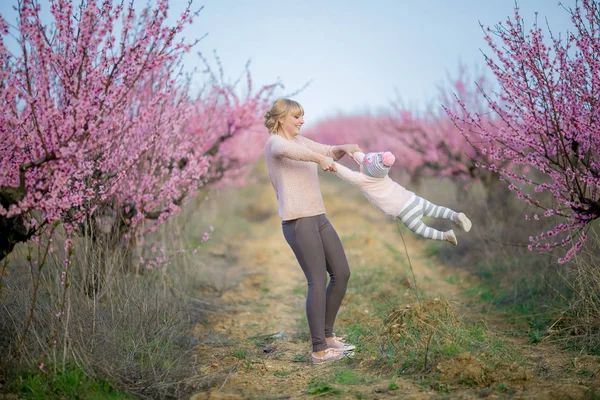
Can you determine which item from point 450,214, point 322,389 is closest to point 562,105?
point 450,214

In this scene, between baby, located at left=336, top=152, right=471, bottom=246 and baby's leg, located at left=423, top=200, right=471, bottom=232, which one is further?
baby, located at left=336, top=152, right=471, bottom=246

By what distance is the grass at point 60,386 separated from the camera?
3307 millimetres

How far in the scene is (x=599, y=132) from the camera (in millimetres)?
4254

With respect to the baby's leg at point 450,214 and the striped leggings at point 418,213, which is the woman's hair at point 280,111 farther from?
the baby's leg at point 450,214

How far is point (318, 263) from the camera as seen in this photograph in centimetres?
420

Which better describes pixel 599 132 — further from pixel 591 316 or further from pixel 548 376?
pixel 548 376

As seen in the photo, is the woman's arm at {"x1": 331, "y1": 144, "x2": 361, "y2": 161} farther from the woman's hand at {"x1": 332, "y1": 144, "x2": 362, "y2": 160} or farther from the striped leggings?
the striped leggings

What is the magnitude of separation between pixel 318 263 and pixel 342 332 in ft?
4.50

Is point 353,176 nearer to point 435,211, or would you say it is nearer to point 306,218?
point 306,218

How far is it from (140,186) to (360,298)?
2904 mm

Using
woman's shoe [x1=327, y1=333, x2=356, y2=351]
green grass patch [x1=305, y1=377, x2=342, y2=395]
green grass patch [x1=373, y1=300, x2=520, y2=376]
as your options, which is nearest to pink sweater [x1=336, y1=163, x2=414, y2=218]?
green grass patch [x1=373, y1=300, x2=520, y2=376]

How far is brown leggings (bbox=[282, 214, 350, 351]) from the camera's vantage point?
416cm

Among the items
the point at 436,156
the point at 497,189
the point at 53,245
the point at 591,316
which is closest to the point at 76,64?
the point at 53,245

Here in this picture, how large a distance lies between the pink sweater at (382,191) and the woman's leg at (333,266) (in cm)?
39
